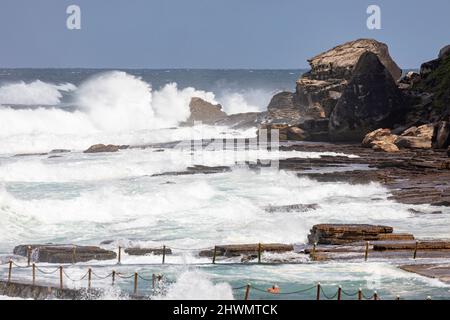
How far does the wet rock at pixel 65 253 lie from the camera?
76.2 feet

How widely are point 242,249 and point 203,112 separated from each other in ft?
213

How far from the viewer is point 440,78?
59.0m

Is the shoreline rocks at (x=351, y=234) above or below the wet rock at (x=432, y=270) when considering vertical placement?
above

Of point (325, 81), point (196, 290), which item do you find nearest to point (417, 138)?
point (325, 81)

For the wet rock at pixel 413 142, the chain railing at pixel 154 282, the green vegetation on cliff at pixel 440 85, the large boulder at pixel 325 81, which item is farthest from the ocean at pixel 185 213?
the green vegetation on cliff at pixel 440 85

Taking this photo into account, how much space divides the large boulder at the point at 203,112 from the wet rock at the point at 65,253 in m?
61.7

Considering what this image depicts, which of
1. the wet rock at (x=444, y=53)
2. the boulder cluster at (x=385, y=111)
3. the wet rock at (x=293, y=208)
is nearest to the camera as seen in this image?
the wet rock at (x=293, y=208)

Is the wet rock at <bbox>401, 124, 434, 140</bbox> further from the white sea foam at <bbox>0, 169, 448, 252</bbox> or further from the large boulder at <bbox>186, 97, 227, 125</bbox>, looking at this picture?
the large boulder at <bbox>186, 97, 227, 125</bbox>

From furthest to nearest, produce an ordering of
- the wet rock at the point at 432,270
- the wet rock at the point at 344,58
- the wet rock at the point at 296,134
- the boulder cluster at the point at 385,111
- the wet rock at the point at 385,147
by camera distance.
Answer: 1. the wet rock at the point at 344,58
2. the wet rock at the point at 296,134
3. the boulder cluster at the point at 385,111
4. the wet rock at the point at 385,147
5. the wet rock at the point at 432,270

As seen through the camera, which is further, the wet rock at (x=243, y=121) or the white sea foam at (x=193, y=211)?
the wet rock at (x=243, y=121)

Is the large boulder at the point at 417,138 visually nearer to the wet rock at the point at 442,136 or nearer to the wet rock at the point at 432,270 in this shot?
the wet rock at the point at 442,136

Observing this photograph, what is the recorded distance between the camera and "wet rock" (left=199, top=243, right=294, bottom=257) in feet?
A: 78.3

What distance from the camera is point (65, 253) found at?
2336 cm
